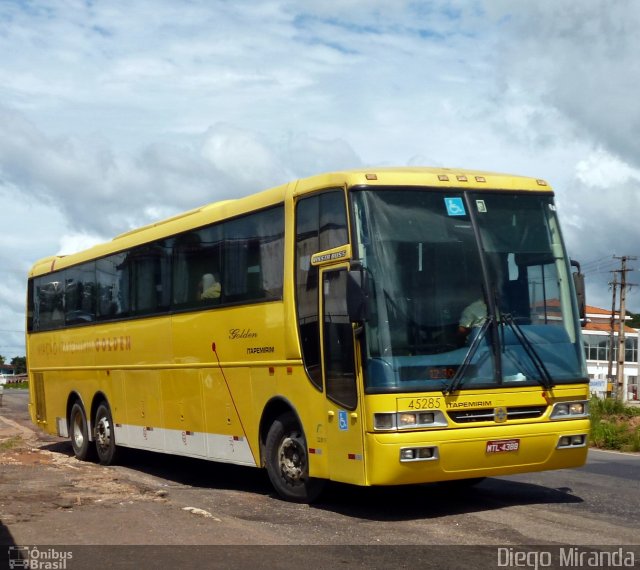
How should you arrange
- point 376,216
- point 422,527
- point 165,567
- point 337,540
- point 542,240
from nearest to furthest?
point 165,567 → point 337,540 → point 422,527 → point 376,216 → point 542,240

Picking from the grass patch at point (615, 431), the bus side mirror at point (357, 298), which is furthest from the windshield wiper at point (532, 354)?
the grass patch at point (615, 431)

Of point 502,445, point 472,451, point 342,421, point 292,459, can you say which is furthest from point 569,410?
point 292,459

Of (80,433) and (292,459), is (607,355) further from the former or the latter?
(292,459)

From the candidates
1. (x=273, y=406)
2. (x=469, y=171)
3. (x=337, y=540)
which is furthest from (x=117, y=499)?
(x=469, y=171)

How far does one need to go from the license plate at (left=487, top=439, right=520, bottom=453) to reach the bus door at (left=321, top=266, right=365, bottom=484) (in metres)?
1.27

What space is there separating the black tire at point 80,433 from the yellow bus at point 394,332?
5778 millimetres

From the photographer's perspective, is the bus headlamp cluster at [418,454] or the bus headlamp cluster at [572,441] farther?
the bus headlamp cluster at [572,441]

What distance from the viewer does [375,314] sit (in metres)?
10.4

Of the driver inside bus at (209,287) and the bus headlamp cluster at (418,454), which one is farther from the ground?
the driver inside bus at (209,287)

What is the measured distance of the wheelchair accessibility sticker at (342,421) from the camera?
10.7 m

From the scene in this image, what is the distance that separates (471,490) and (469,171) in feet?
12.4

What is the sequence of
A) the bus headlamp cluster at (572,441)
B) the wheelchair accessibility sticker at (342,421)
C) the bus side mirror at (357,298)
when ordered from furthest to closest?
the bus headlamp cluster at (572,441) → the wheelchair accessibility sticker at (342,421) → the bus side mirror at (357,298)

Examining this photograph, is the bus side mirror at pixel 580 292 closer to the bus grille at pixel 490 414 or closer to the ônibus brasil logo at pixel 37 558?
the bus grille at pixel 490 414

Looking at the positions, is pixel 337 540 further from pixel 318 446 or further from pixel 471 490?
pixel 471 490
